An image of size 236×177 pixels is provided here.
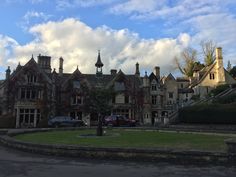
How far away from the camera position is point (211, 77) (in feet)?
243

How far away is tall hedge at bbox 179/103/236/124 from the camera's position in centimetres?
3997

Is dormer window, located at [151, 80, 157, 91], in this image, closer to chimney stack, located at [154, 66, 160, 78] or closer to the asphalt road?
chimney stack, located at [154, 66, 160, 78]

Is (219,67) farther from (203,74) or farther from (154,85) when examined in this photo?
(154,85)

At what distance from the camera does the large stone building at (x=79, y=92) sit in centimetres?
5494

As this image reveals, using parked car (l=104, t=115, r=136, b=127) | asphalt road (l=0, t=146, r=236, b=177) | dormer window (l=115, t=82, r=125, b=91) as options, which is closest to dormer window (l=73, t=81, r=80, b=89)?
dormer window (l=115, t=82, r=125, b=91)

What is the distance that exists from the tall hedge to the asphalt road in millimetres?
29300

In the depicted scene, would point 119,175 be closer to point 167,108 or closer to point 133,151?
point 133,151

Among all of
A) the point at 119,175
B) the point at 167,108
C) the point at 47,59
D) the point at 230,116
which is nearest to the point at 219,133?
the point at 230,116

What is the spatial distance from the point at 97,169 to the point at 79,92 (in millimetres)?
48609

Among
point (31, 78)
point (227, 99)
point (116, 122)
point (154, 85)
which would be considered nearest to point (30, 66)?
point (31, 78)

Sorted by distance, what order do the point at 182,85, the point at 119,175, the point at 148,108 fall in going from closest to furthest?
the point at 119,175 → the point at 148,108 → the point at 182,85

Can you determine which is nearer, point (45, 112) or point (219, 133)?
point (219, 133)

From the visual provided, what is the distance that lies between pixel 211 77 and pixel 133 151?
63.6 m

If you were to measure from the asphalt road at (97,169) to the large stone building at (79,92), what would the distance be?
112 ft
